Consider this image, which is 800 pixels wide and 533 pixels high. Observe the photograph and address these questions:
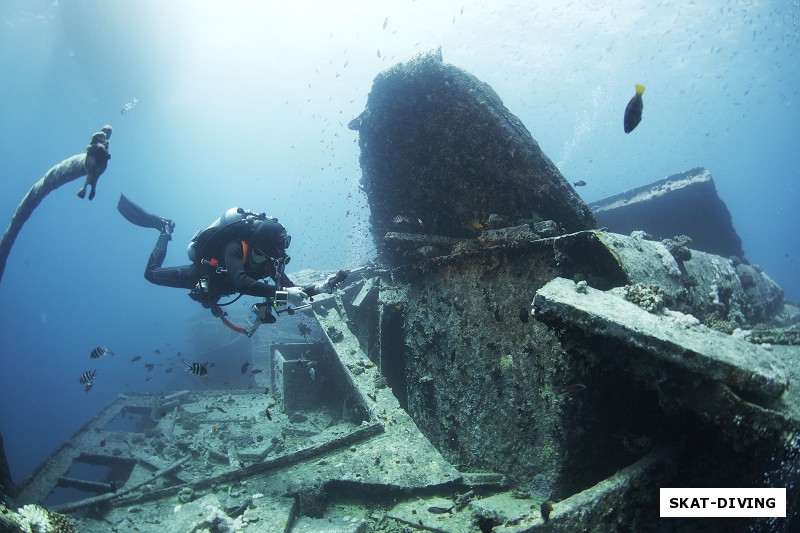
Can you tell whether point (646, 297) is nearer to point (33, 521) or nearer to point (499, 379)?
point (499, 379)

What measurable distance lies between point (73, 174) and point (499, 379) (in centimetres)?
697

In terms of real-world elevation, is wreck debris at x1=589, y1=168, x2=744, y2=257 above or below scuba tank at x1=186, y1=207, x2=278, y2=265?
above

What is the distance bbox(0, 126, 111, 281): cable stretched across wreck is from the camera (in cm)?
498

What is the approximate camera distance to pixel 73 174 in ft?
18.8

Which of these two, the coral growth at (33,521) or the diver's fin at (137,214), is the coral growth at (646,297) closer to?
the coral growth at (33,521)

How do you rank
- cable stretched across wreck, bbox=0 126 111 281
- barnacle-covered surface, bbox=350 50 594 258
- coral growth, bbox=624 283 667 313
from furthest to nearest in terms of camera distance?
cable stretched across wreck, bbox=0 126 111 281 → barnacle-covered surface, bbox=350 50 594 258 → coral growth, bbox=624 283 667 313

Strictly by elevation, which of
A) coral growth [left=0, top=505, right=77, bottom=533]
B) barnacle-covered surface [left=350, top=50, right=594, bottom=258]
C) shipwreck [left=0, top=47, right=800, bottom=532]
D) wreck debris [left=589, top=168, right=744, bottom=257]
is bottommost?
coral growth [left=0, top=505, right=77, bottom=533]

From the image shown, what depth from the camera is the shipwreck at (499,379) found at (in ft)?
6.55

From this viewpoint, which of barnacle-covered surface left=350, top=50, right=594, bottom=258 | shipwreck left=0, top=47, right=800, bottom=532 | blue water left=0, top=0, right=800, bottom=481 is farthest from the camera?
blue water left=0, top=0, right=800, bottom=481

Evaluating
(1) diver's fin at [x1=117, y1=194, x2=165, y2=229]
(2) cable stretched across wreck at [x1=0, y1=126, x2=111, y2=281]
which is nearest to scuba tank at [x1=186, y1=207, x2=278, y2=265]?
(2) cable stretched across wreck at [x1=0, y1=126, x2=111, y2=281]

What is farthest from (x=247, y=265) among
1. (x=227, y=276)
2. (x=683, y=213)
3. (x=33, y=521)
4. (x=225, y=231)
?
(x=683, y=213)

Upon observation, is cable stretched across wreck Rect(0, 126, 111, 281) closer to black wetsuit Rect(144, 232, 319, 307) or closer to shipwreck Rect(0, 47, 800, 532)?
black wetsuit Rect(144, 232, 319, 307)

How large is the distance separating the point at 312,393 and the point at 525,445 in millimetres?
5695

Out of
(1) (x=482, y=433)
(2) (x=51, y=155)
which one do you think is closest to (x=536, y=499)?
(1) (x=482, y=433)
